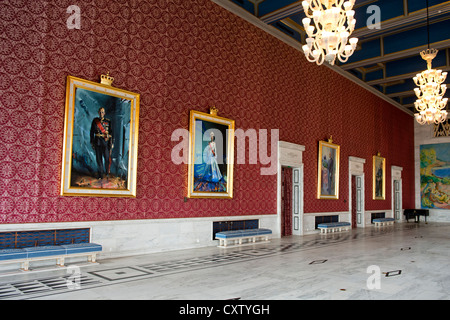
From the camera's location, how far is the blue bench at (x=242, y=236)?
9.57m

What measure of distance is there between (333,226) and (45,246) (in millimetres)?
10616

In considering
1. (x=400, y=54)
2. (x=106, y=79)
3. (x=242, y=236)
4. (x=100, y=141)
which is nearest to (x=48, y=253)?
(x=100, y=141)

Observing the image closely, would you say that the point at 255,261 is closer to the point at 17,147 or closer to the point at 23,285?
the point at 23,285

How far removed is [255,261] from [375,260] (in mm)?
2755

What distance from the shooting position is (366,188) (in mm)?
17891

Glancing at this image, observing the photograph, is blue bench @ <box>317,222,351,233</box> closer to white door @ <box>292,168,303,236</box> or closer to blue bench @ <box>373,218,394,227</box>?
white door @ <box>292,168,303,236</box>

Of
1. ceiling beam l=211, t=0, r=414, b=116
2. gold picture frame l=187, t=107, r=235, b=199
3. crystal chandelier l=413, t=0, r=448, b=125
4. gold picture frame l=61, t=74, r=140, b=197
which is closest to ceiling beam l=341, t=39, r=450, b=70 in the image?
ceiling beam l=211, t=0, r=414, b=116

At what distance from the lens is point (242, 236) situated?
9.96 meters

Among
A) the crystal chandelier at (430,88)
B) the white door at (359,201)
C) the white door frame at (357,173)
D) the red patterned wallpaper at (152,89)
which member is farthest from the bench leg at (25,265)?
the white door at (359,201)

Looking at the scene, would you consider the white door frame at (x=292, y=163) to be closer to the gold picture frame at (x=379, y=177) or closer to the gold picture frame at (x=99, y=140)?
the gold picture frame at (x=99, y=140)

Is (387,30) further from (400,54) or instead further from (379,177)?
(379,177)

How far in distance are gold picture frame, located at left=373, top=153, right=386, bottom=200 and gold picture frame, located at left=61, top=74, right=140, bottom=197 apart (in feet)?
46.8

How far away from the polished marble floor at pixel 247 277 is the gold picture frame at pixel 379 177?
9830 mm
